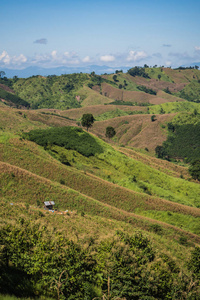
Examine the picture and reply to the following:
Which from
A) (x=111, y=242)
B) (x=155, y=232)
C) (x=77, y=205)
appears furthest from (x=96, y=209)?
(x=111, y=242)

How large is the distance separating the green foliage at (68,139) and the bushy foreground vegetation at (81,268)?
51646 mm

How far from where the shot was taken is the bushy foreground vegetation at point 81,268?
19797mm

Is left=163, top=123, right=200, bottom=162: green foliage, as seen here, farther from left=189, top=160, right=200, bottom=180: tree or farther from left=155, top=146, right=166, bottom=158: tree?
left=189, top=160, right=200, bottom=180: tree

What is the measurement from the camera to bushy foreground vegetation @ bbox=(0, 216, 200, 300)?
19797mm

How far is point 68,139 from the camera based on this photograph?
275 feet

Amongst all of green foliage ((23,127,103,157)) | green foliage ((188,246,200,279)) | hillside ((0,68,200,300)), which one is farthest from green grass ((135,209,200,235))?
green foliage ((23,127,103,157))

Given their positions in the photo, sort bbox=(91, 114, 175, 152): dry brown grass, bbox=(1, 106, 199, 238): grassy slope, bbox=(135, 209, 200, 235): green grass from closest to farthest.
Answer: bbox=(135, 209, 200, 235): green grass < bbox=(1, 106, 199, 238): grassy slope < bbox=(91, 114, 175, 152): dry brown grass

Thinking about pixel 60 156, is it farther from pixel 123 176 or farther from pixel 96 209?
pixel 96 209

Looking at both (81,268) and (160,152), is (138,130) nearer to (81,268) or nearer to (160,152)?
(160,152)

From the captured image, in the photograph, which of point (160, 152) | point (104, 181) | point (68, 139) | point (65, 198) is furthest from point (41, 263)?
point (160, 152)

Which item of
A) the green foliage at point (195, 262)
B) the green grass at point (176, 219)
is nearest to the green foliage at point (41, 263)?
the green foliage at point (195, 262)

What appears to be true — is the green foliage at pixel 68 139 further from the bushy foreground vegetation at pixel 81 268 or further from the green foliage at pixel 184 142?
the green foliage at pixel 184 142

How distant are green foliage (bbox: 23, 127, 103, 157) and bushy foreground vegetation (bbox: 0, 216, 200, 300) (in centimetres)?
5165

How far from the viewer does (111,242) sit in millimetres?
26312
